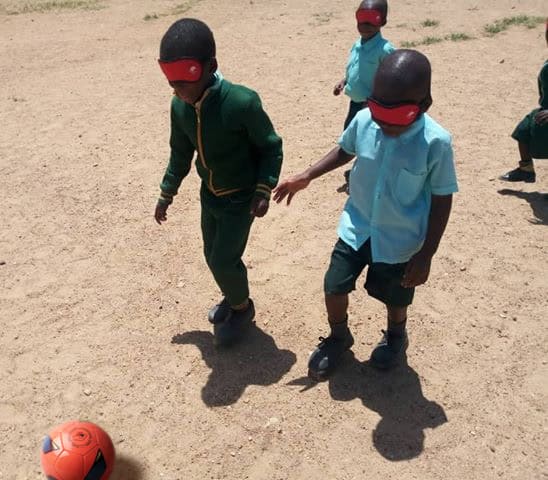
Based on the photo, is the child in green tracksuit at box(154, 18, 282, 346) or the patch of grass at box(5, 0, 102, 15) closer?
the child in green tracksuit at box(154, 18, 282, 346)

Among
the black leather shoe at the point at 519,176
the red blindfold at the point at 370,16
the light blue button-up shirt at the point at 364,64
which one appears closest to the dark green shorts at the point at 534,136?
the black leather shoe at the point at 519,176

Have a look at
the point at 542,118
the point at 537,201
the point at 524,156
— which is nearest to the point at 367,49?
the point at 542,118

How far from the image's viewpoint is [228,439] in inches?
121

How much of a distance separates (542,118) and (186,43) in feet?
11.3

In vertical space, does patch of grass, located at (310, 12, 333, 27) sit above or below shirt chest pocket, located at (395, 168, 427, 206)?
below

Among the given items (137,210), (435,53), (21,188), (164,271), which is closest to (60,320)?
(164,271)

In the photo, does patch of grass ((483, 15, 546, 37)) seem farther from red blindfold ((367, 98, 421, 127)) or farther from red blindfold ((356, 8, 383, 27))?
red blindfold ((367, 98, 421, 127))

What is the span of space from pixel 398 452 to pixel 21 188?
13.9 feet

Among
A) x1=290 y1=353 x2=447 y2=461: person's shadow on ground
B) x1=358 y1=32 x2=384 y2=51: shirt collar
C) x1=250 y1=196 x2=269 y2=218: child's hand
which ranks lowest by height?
x1=290 y1=353 x2=447 y2=461: person's shadow on ground

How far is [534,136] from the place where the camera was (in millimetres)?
5172

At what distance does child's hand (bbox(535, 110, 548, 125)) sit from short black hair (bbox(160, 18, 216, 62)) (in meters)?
3.33

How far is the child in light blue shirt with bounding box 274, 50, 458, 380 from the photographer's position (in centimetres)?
246

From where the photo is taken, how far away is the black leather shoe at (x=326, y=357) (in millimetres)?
3371

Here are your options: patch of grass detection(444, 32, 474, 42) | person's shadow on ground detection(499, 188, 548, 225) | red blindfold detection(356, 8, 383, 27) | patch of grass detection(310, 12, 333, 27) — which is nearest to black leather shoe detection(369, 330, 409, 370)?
person's shadow on ground detection(499, 188, 548, 225)
